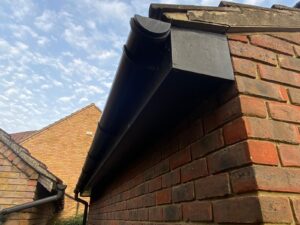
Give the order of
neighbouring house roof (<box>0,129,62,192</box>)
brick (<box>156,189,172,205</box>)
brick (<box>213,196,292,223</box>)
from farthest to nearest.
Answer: neighbouring house roof (<box>0,129,62,192</box>), brick (<box>156,189,172,205</box>), brick (<box>213,196,292,223</box>)

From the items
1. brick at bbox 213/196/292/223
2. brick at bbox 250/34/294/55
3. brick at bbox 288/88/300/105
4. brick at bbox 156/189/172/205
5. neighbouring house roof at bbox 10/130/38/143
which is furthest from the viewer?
neighbouring house roof at bbox 10/130/38/143

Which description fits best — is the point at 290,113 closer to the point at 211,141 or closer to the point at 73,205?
the point at 211,141

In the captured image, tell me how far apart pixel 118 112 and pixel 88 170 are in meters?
2.64

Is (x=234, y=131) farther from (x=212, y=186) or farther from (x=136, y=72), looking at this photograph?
(x=136, y=72)

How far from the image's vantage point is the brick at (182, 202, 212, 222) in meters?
1.13

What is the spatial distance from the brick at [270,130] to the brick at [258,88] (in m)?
0.13

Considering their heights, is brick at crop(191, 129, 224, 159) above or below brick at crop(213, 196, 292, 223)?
above

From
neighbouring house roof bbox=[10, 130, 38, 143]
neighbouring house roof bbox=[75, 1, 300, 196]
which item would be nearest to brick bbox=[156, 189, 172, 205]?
neighbouring house roof bbox=[75, 1, 300, 196]

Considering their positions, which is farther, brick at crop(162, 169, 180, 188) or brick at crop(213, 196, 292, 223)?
→ brick at crop(162, 169, 180, 188)

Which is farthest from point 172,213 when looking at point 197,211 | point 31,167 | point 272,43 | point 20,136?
point 20,136

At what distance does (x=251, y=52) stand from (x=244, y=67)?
13 centimetres

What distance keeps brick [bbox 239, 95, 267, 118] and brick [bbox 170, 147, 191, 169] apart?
46 cm

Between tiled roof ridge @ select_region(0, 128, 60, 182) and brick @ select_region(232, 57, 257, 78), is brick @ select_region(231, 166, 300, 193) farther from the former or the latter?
tiled roof ridge @ select_region(0, 128, 60, 182)

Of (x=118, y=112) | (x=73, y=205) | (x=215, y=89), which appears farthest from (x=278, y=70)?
(x=73, y=205)
